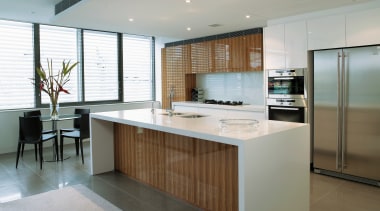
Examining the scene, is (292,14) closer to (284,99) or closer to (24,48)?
(284,99)

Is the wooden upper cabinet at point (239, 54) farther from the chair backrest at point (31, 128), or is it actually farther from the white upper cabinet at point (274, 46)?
the chair backrest at point (31, 128)

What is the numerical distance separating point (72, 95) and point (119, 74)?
1304 millimetres

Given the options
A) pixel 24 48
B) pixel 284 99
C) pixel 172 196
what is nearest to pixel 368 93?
pixel 284 99

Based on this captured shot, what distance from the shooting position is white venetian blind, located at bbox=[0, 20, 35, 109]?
227 inches

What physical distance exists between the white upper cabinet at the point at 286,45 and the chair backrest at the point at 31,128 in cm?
400

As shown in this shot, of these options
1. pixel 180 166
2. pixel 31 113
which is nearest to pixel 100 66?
pixel 31 113

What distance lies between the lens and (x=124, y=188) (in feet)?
12.5

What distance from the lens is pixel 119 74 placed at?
24.5 ft

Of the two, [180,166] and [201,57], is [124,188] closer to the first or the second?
[180,166]

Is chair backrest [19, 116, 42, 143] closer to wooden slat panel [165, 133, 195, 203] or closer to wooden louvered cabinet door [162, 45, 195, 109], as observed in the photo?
wooden slat panel [165, 133, 195, 203]

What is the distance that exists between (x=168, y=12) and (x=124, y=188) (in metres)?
2.69

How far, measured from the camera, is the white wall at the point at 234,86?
6.12m

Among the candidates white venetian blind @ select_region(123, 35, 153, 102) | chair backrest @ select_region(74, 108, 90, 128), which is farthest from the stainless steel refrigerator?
white venetian blind @ select_region(123, 35, 153, 102)

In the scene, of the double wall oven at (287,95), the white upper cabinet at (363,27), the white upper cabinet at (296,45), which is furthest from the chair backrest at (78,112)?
the white upper cabinet at (363,27)
